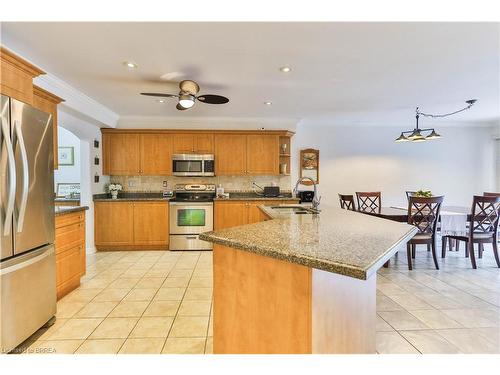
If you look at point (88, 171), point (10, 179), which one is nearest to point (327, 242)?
point (10, 179)

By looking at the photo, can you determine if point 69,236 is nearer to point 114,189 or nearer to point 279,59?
point 114,189

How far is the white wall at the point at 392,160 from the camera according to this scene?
5.50 meters

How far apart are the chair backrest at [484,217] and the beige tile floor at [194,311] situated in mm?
509

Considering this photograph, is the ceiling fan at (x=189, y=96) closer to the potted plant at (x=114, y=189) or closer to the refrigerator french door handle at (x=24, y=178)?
the refrigerator french door handle at (x=24, y=178)

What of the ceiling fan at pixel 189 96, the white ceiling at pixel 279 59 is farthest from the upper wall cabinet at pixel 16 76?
the ceiling fan at pixel 189 96

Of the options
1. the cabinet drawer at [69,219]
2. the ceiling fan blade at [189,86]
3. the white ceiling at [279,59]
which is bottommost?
the cabinet drawer at [69,219]

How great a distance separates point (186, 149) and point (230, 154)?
0.81m

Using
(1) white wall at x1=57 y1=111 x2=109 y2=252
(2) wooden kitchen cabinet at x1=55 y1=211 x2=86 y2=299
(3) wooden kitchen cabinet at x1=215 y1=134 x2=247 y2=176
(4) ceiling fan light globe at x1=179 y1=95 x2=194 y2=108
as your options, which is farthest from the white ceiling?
(2) wooden kitchen cabinet at x1=55 y1=211 x2=86 y2=299

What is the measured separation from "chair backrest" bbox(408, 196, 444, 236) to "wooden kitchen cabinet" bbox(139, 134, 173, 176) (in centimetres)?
389
